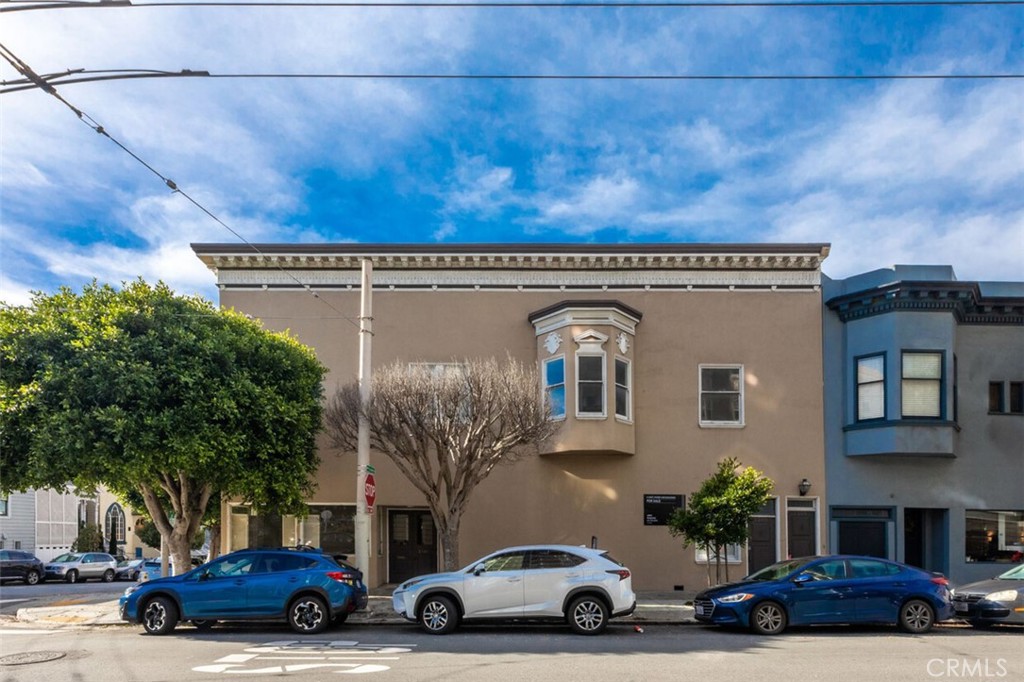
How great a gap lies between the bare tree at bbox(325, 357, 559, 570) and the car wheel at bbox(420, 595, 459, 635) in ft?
10.6

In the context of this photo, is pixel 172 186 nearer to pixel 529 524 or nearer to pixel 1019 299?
pixel 529 524

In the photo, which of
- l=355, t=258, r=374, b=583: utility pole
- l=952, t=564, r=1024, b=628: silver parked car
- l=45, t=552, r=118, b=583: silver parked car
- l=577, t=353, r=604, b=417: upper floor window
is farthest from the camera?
l=45, t=552, r=118, b=583: silver parked car

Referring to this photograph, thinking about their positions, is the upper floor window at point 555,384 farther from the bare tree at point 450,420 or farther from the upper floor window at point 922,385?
the upper floor window at point 922,385

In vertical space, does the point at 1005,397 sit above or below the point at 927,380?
below

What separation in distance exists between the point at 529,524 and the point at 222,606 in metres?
8.47

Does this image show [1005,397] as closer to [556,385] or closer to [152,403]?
[556,385]

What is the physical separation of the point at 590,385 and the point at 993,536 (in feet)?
34.2

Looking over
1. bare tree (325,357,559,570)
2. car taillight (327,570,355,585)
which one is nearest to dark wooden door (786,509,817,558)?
bare tree (325,357,559,570)

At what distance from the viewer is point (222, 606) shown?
13516 millimetres

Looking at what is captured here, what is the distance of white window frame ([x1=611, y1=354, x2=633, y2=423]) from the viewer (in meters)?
19.9

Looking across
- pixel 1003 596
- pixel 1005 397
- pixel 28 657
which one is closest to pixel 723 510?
pixel 1003 596

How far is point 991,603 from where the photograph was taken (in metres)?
14.2

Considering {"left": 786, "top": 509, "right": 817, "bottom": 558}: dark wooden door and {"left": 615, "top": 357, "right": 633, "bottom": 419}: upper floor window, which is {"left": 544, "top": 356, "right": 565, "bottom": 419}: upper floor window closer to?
{"left": 615, "top": 357, "right": 633, "bottom": 419}: upper floor window

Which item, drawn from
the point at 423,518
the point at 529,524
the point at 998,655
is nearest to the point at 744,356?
the point at 529,524
